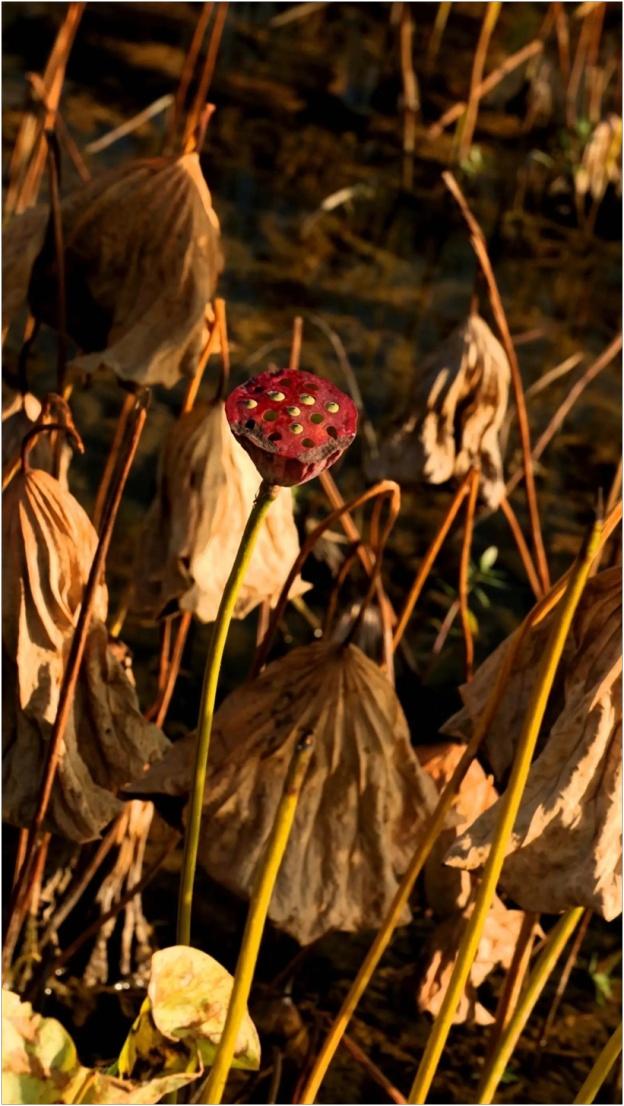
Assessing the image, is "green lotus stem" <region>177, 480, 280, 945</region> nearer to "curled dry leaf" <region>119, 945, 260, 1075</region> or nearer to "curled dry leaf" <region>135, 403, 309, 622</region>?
"curled dry leaf" <region>119, 945, 260, 1075</region>

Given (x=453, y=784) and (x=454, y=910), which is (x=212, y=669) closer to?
(x=453, y=784)

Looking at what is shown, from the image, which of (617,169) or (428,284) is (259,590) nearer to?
(428,284)

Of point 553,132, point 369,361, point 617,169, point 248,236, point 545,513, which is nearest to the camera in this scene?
point 545,513

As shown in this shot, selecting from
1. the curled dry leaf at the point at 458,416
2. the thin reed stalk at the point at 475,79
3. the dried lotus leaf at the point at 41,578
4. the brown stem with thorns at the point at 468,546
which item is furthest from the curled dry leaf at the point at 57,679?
the thin reed stalk at the point at 475,79

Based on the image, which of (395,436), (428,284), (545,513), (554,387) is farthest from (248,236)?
(395,436)

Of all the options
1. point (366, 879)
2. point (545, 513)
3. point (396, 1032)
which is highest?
point (366, 879)

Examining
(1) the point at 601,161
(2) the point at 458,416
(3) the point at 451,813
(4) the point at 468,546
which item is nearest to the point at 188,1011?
(3) the point at 451,813
